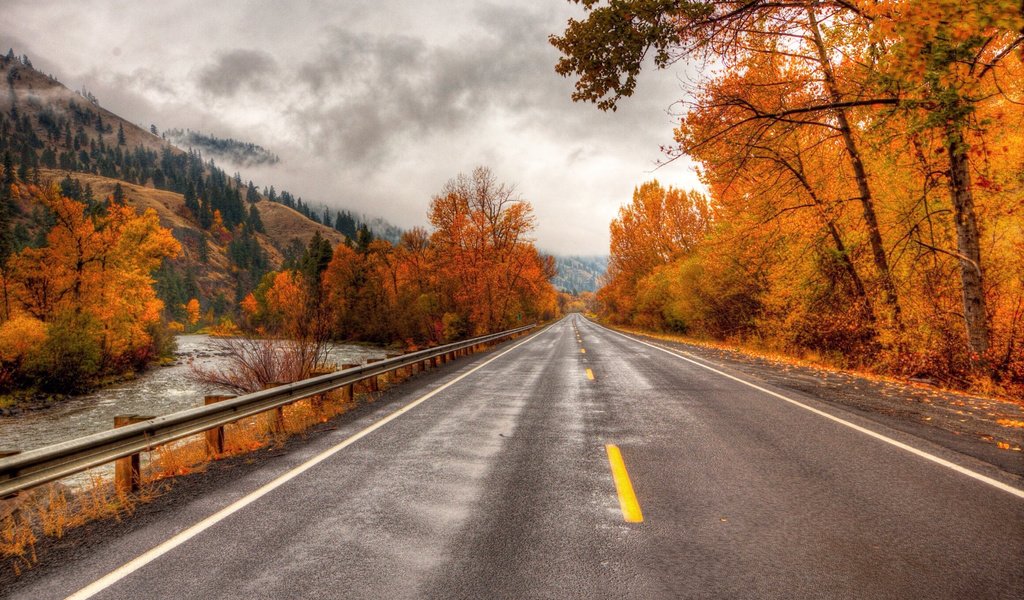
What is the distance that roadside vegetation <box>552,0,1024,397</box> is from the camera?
21.5 ft

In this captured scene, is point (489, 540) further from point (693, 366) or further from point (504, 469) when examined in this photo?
point (693, 366)

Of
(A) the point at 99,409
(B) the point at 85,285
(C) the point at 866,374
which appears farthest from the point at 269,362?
(B) the point at 85,285

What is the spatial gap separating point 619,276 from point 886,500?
42.6 metres

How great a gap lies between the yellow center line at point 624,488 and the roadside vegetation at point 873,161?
5208 millimetres

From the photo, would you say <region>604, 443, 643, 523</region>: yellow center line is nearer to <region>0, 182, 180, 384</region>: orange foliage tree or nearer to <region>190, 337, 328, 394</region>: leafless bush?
<region>190, 337, 328, 394</region>: leafless bush

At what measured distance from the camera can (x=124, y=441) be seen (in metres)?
4.48

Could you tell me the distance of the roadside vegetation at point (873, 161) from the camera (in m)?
6.55

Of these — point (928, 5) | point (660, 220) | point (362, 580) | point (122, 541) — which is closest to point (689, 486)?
point (362, 580)

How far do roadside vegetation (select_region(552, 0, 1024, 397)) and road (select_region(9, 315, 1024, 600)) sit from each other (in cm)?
505

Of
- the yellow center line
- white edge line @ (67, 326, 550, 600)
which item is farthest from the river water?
the yellow center line

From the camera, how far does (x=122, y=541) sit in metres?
3.43

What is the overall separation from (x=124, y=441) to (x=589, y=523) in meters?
4.50

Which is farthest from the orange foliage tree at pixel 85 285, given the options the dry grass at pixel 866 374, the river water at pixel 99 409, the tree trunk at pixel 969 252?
the tree trunk at pixel 969 252

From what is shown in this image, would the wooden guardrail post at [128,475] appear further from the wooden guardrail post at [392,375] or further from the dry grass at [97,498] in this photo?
the wooden guardrail post at [392,375]
